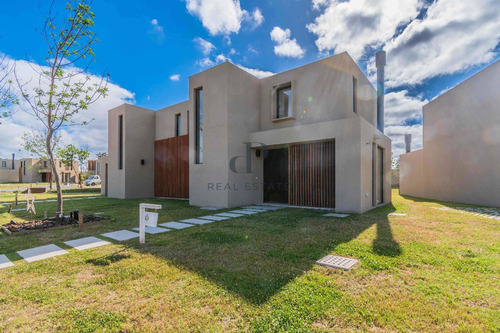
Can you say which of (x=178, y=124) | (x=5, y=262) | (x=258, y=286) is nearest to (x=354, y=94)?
(x=258, y=286)

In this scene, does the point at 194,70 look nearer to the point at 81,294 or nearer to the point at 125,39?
the point at 125,39

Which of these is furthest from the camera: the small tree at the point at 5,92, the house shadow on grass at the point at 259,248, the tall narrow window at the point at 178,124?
the tall narrow window at the point at 178,124

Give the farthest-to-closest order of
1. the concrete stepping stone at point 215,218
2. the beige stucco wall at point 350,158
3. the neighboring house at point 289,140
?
the neighboring house at point 289,140 < the beige stucco wall at point 350,158 < the concrete stepping stone at point 215,218

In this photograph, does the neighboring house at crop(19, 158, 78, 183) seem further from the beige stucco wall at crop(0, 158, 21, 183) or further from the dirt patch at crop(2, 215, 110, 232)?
the dirt patch at crop(2, 215, 110, 232)

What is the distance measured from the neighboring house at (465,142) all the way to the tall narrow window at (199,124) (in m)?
12.9

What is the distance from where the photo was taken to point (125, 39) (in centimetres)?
831

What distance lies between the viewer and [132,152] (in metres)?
13.3

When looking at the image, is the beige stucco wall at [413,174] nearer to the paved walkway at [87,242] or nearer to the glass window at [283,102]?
the glass window at [283,102]

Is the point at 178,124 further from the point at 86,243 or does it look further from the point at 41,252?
the point at 41,252

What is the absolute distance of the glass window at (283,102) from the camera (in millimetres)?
10062

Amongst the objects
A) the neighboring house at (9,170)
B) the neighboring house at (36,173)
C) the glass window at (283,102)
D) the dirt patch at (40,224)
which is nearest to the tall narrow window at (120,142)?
the dirt patch at (40,224)

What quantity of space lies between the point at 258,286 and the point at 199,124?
858 centimetres

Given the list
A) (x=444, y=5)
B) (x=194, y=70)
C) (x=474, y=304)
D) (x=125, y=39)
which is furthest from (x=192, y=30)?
(x=474, y=304)

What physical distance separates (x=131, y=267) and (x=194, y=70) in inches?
361
